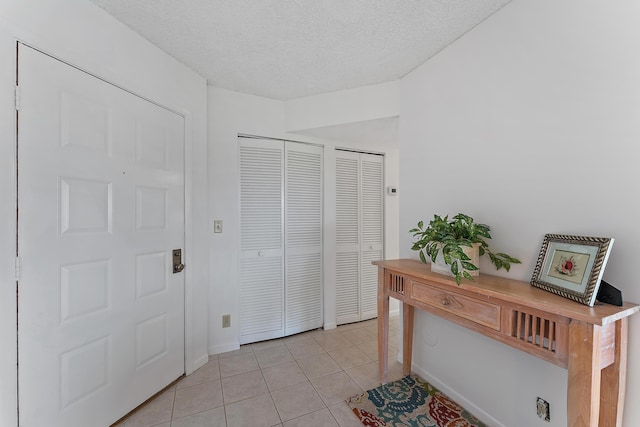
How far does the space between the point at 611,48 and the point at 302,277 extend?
2.57 metres

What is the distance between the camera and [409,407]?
168cm

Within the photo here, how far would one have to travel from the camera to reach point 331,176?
2887 mm

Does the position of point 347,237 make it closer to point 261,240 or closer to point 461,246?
point 261,240

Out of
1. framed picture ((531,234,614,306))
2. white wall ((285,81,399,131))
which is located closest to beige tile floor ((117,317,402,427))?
framed picture ((531,234,614,306))

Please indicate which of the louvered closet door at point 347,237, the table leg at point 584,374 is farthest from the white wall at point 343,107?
the table leg at point 584,374

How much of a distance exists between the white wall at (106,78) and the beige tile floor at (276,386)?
11.7 inches

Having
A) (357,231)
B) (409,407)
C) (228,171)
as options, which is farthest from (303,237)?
(409,407)

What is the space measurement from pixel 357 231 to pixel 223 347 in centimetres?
178

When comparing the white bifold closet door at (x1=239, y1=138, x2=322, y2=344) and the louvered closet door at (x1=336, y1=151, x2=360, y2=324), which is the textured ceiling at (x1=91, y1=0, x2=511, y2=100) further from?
the louvered closet door at (x1=336, y1=151, x2=360, y2=324)

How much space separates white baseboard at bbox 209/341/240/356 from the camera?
236cm

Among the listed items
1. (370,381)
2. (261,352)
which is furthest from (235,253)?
(370,381)

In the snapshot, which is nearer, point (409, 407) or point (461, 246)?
point (461, 246)

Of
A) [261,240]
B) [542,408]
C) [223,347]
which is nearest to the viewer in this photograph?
[542,408]

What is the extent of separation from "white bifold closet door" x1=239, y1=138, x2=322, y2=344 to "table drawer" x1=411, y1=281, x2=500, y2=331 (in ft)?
4.57
